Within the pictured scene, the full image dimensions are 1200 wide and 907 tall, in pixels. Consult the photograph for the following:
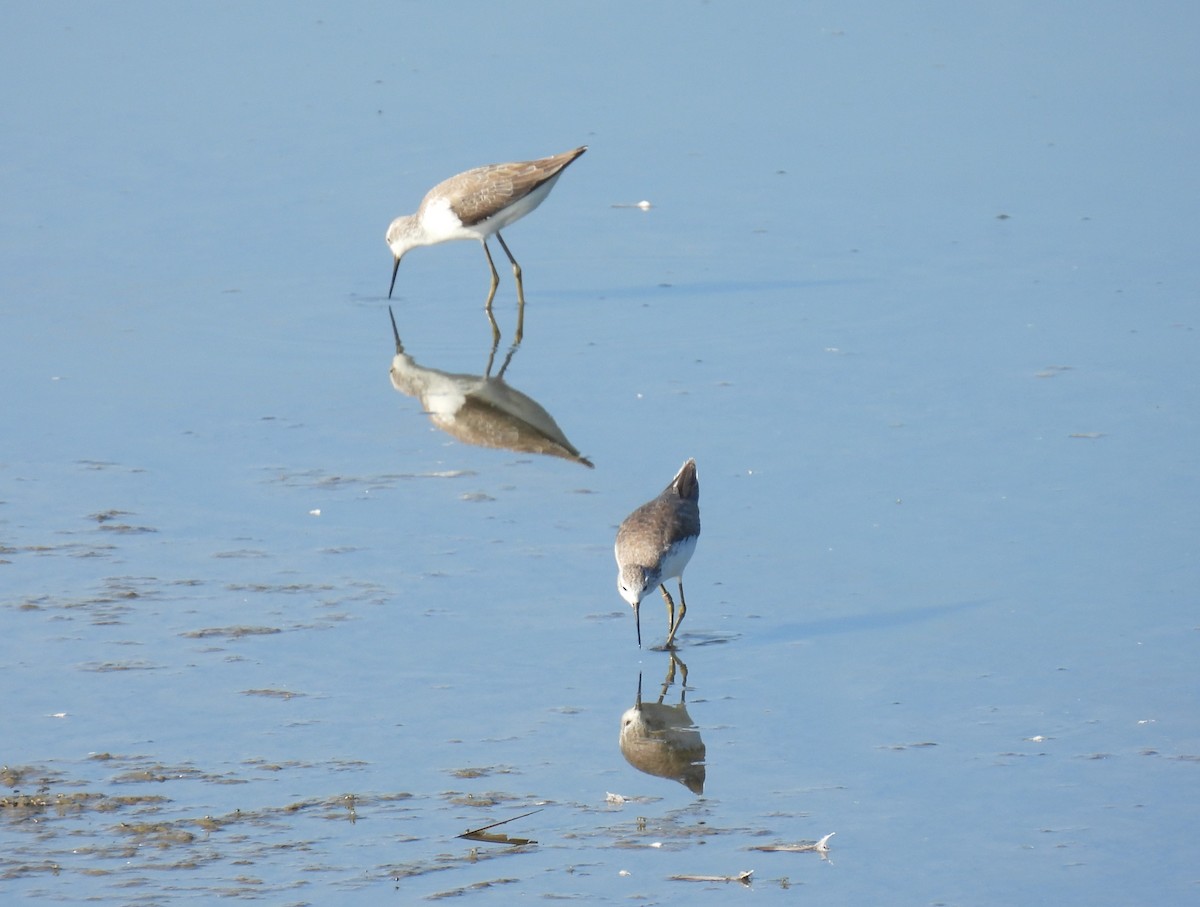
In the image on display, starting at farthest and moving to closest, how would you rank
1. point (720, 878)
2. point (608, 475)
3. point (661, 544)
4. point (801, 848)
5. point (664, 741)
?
point (608, 475), point (661, 544), point (664, 741), point (801, 848), point (720, 878)

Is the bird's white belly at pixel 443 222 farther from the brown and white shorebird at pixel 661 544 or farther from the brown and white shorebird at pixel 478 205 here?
the brown and white shorebird at pixel 661 544

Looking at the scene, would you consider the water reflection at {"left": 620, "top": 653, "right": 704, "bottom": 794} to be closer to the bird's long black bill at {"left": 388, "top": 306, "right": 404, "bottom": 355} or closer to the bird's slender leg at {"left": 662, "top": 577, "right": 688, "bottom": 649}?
the bird's slender leg at {"left": 662, "top": 577, "right": 688, "bottom": 649}

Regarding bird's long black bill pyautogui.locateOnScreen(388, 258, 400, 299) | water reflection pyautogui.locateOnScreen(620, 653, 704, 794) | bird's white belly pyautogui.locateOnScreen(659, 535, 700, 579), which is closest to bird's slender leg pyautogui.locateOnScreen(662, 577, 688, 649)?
bird's white belly pyautogui.locateOnScreen(659, 535, 700, 579)

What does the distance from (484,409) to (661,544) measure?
3598 millimetres

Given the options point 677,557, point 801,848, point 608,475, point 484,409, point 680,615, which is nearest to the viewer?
point 801,848

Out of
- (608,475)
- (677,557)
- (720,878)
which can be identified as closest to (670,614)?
(677,557)

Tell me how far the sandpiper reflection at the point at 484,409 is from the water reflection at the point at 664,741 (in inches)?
116

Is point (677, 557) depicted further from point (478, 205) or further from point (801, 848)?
point (478, 205)

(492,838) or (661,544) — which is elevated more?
(661,544)

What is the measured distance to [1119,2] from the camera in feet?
69.6

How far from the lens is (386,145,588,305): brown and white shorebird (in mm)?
14234

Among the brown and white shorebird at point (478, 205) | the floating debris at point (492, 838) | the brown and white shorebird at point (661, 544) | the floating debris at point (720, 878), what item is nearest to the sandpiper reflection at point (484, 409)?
the brown and white shorebird at point (478, 205)

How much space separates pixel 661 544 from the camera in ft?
28.0

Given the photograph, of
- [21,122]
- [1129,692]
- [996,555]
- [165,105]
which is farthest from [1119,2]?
[1129,692]
